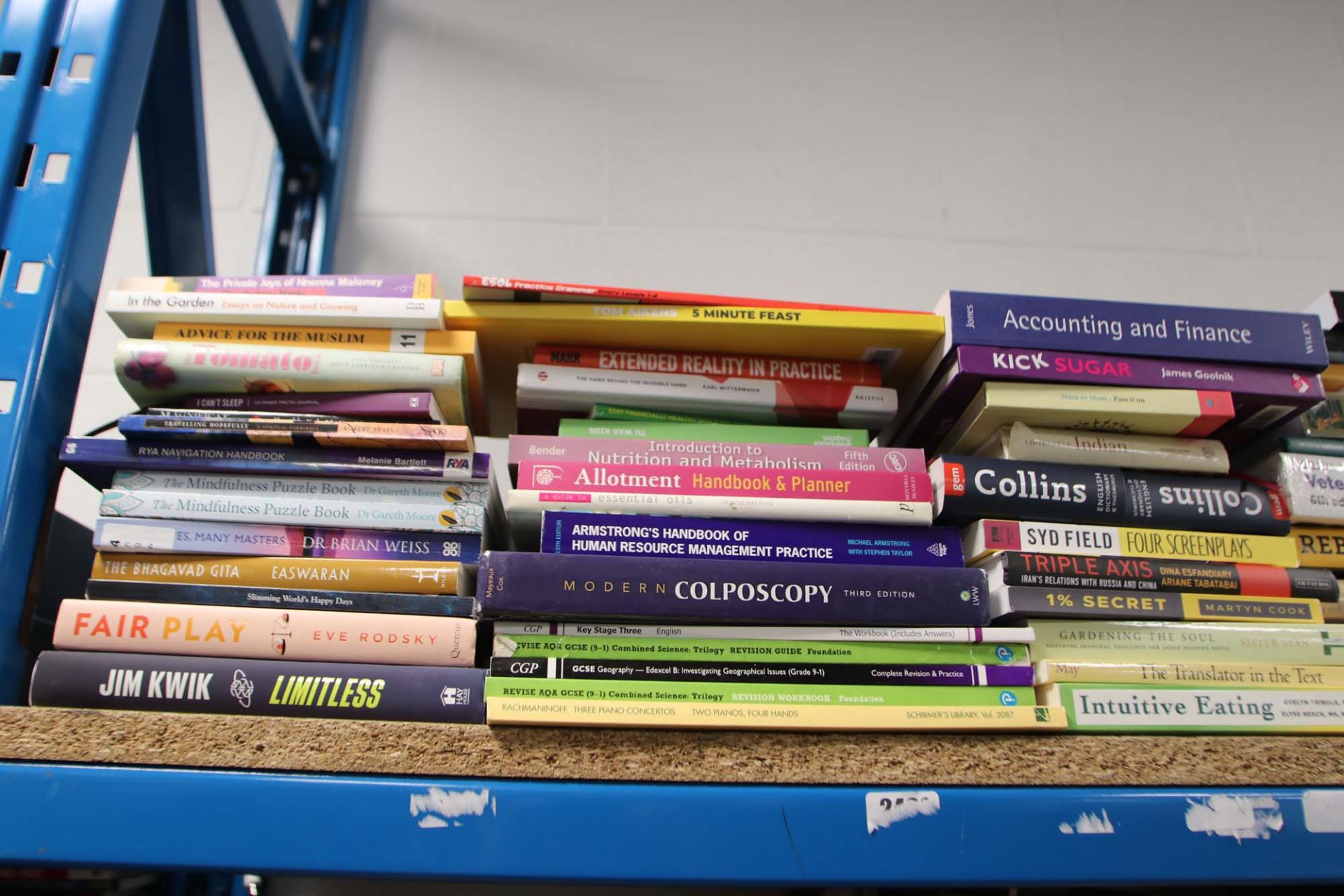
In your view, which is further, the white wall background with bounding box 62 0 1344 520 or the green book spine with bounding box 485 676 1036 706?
the white wall background with bounding box 62 0 1344 520

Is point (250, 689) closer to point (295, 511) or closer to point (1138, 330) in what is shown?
point (295, 511)

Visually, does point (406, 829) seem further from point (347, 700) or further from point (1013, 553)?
point (1013, 553)

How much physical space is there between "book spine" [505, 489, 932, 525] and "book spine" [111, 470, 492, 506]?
0.16 ft

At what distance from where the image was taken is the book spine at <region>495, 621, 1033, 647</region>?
60 cm

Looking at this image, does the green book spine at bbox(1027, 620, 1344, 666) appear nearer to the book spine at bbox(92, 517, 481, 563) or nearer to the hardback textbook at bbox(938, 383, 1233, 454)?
the hardback textbook at bbox(938, 383, 1233, 454)

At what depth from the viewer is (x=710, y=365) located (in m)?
0.75

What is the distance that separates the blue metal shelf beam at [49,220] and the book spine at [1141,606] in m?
0.70

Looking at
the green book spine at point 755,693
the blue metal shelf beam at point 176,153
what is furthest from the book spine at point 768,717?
the blue metal shelf beam at point 176,153

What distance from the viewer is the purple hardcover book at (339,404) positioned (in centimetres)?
68

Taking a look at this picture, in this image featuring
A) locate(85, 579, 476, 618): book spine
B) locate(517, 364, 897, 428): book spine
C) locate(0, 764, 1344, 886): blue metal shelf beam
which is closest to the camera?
locate(0, 764, 1344, 886): blue metal shelf beam

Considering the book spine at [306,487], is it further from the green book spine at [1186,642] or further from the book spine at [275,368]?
the green book spine at [1186,642]

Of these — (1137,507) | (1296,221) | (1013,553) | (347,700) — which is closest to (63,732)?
(347,700)

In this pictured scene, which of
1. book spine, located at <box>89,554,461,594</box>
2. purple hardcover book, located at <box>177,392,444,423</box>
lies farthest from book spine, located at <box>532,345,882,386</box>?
book spine, located at <box>89,554,461,594</box>

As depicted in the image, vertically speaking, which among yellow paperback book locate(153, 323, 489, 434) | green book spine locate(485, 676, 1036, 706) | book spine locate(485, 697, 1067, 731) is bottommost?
book spine locate(485, 697, 1067, 731)
